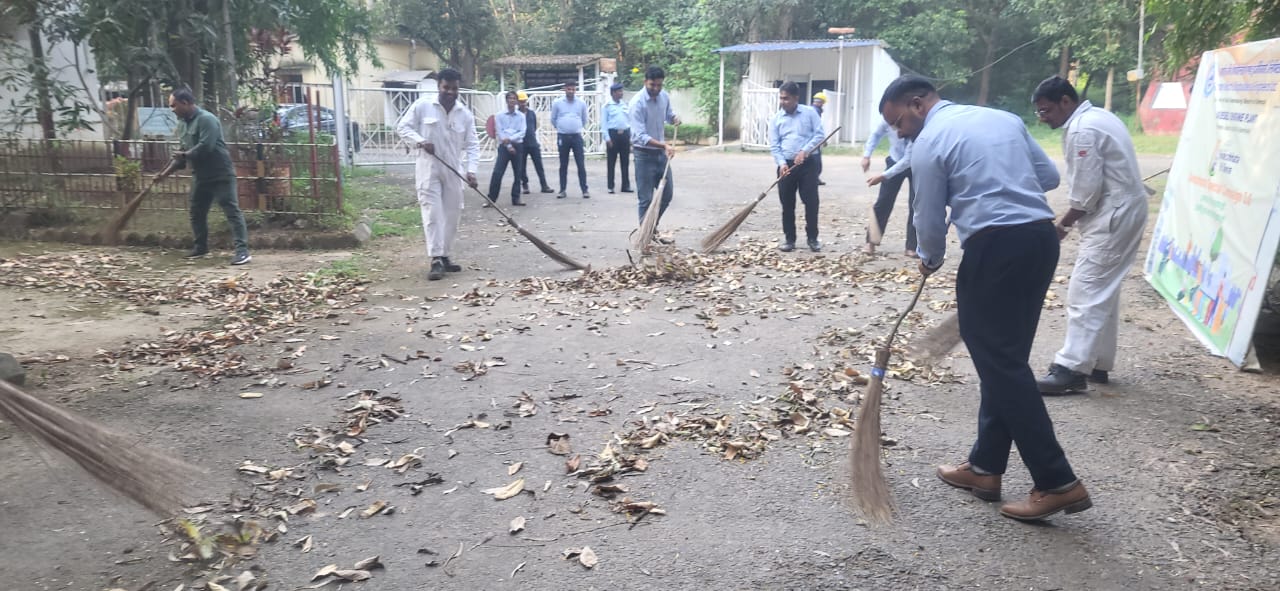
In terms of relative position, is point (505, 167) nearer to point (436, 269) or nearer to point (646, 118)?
point (646, 118)

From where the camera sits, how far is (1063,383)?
469 centimetres

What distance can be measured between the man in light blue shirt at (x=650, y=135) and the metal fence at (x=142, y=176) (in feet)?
11.0

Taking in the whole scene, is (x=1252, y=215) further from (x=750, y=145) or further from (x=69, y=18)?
(x=750, y=145)

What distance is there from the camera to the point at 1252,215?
5234 mm

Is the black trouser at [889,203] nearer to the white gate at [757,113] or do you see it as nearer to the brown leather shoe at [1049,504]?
the brown leather shoe at [1049,504]

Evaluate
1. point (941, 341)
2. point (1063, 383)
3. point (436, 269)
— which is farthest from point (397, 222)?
point (1063, 383)

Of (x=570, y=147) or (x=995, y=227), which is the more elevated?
(x=570, y=147)

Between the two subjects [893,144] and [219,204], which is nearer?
[893,144]

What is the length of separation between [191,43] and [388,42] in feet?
67.5


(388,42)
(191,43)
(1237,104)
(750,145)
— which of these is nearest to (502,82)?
(388,42)

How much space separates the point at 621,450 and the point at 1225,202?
4434mm

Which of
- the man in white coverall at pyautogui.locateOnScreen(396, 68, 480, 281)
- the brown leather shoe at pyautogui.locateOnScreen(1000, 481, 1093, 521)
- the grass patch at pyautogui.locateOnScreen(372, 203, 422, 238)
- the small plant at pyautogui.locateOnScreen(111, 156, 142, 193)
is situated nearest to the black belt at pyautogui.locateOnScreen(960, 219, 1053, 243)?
the brown leather shoe at pyautogui.locateOnScreen(1000, 481, 1093, 521)

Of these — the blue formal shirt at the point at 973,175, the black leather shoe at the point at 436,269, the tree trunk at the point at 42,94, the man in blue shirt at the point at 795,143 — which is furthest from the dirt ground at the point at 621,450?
the tree trunk at the point at 42,94

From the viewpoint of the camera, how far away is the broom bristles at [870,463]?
343 centimetres
